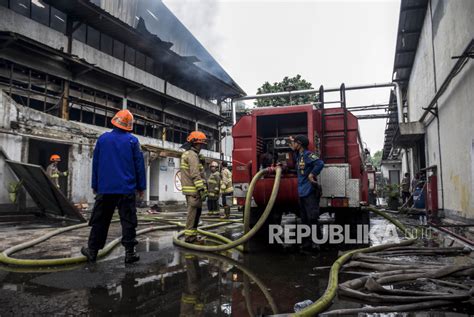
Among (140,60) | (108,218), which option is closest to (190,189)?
(108,218)

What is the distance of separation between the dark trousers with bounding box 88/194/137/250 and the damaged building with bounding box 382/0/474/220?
20.4 feet

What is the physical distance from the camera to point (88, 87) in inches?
611

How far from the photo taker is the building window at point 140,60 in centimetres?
1955

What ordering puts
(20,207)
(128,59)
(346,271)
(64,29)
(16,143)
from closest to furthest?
(346,271)
(20,207)
(16,143)
(64,29)
(128,59)

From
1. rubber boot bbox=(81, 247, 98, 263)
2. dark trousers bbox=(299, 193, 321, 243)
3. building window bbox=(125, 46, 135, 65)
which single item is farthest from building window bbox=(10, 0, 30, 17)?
dark trousers bbox=(299, 193, 321, 243)

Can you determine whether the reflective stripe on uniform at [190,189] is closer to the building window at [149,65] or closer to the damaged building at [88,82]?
the damaged building at [88,82]

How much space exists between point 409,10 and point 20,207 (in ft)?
44.5

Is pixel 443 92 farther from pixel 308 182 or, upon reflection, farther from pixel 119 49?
pixel 119 49

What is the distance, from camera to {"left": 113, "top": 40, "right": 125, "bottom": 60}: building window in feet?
58.7

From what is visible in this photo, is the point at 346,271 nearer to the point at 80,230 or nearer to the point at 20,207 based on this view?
the point at 80,230

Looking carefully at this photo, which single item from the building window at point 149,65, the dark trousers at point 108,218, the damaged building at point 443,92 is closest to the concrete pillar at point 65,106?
the building window at point 149,65

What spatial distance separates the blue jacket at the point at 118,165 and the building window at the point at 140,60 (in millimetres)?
17208

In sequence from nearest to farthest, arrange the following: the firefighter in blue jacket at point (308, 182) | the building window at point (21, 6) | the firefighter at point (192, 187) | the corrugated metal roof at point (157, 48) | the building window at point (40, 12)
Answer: the firefighter in blue jacket at point (308, 182), the firefighter at point (192, 187), the building window at point (21, 6), the building window at point (40, 12), the corrugated metal roof at point (157, 48)

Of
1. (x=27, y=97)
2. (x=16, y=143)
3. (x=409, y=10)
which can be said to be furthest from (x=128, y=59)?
(x=409, y=10)
